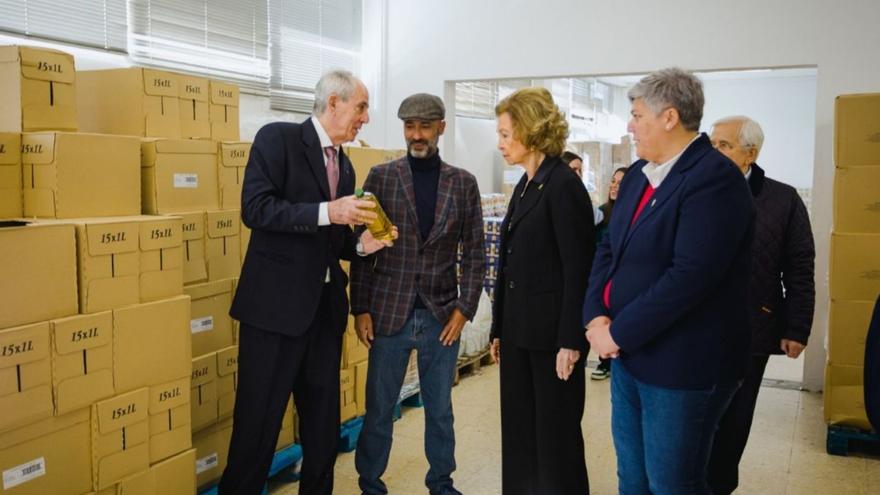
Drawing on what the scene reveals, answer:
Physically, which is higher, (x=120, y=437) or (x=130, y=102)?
(x=130, y=102)

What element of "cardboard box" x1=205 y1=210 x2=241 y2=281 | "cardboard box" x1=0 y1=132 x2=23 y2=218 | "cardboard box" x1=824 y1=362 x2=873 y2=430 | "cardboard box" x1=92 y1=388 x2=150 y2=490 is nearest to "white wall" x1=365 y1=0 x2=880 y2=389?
"cardboard box" x1=824 y1=362 x2=873 y2=430

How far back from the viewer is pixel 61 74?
7.41 ft

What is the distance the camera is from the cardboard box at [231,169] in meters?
2.78

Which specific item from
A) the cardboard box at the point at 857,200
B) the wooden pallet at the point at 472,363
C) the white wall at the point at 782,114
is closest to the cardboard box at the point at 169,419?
the wooden pallet at the point at 472,363

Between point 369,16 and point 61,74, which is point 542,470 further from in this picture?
point 369,16

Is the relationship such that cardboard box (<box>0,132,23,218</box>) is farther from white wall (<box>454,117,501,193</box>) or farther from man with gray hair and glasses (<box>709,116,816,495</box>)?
white wall (<box>454,117,501,193</box>)

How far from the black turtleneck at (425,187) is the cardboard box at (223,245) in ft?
2.44

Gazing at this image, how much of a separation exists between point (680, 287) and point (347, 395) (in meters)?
2.09

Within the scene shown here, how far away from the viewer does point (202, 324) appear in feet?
8.71

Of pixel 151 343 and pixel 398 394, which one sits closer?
pixel 151 343

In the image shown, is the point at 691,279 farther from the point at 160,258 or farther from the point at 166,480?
the point at 166,480

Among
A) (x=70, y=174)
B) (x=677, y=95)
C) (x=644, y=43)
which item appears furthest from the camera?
(x=644, y=43)

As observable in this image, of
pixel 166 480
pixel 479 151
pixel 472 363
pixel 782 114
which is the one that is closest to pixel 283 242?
pixel 166 480

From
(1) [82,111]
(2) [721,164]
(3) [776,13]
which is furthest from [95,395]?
(3) [776,13]
